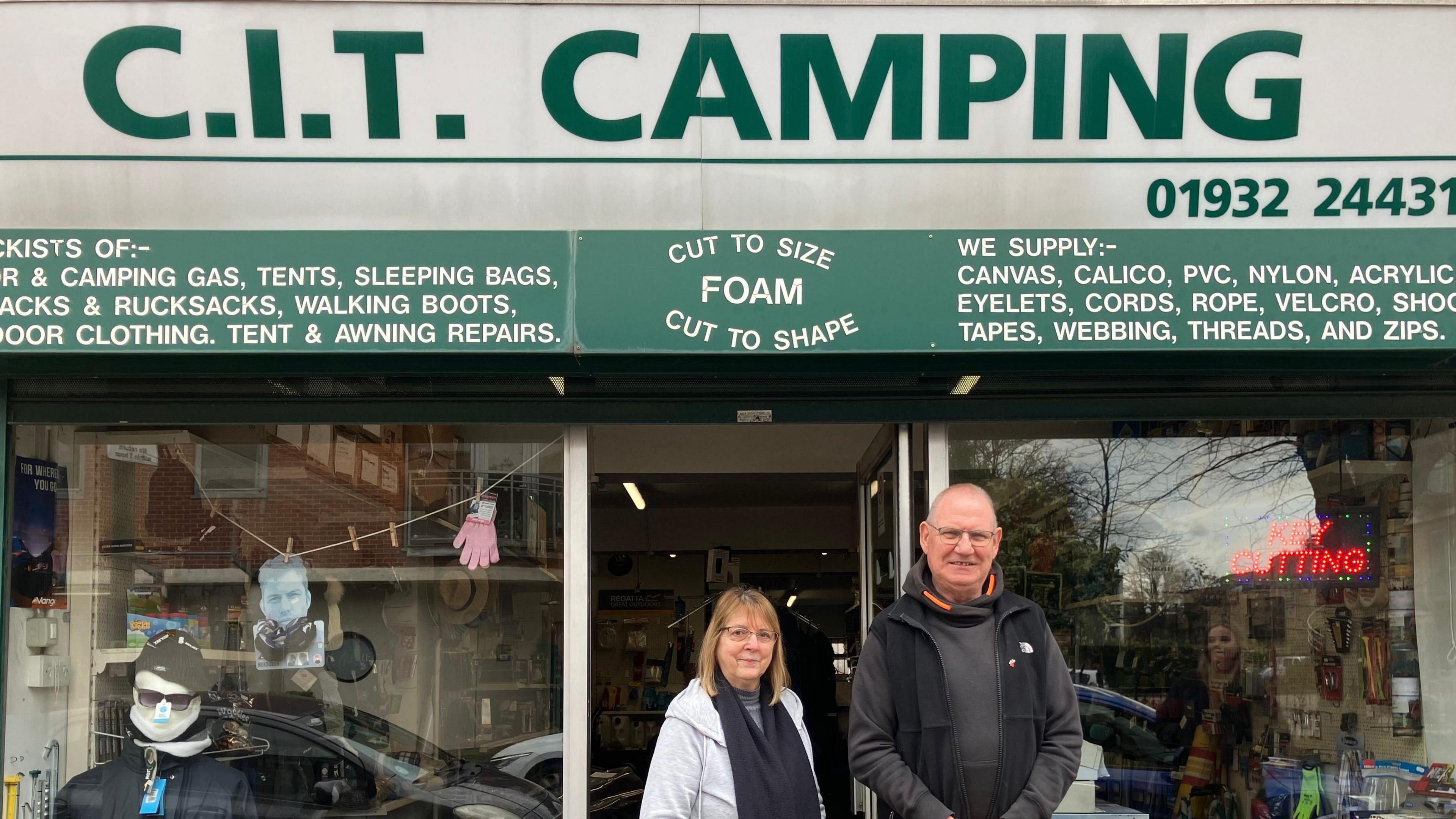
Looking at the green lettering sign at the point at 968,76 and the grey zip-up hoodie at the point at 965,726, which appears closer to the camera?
the grey zip-up hoodie at the point at 965,726

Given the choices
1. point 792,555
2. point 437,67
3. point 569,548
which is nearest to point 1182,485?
point 569,548

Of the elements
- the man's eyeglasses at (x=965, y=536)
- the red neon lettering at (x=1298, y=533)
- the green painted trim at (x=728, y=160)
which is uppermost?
the green painted trim at (x=728, y=160)

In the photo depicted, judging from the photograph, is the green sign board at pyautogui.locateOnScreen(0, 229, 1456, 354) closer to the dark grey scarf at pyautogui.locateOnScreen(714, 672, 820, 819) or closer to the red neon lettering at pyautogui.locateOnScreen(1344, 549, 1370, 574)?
the dark grey scarf at pyautogui.locateOnScreen(714, 672, 820, 819)

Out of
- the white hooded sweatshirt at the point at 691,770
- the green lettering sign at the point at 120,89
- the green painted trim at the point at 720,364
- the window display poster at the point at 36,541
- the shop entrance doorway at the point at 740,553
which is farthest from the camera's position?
the shop entrance doorway at the point at 740,553

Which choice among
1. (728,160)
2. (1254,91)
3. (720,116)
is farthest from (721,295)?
(1254,91)

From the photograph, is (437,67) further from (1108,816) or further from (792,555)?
(792,555)

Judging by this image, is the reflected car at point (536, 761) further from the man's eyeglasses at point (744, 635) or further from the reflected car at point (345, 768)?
the man's eyeglasses at point (744, 635)

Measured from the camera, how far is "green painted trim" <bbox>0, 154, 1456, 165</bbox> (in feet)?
14.5

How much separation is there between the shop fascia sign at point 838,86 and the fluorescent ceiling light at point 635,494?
3.92 meters

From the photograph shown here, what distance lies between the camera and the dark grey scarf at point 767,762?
3.54 metres

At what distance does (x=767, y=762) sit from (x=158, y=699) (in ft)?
8.09

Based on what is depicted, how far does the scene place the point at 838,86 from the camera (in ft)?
14.6

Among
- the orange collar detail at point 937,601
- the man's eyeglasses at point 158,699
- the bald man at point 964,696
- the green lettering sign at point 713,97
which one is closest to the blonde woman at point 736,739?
the bald man at point 964,696

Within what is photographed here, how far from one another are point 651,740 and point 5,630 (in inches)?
201
